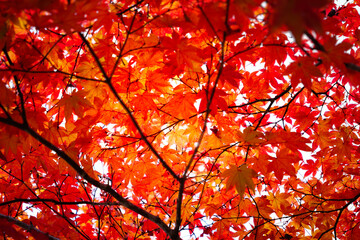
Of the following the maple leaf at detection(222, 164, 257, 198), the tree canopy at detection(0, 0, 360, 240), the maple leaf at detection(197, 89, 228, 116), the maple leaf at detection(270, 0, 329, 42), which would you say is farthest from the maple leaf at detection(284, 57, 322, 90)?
the maple leaf at detection(270, 0, 329, 42)

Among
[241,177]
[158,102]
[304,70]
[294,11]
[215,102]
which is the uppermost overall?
[158,102]

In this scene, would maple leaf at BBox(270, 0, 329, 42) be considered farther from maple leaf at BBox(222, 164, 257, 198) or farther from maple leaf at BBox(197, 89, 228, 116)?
maple leaf at BBox(197, 89, 228, 116)

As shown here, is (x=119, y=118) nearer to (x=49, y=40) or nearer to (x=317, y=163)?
(x=49, y=40)

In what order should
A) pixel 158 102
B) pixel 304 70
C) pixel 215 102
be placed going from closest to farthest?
pixel 304 70, pixel 215 102, pixel 158 102

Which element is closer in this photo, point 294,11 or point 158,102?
point 294,11

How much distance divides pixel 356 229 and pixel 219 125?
1673mm

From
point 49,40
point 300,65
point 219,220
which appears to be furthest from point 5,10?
point 219,220

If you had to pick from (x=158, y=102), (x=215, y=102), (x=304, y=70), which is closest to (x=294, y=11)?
(x=304, y=70)

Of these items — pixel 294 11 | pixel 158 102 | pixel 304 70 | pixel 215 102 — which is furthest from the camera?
pixel 158 102

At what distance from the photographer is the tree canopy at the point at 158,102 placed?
1.41 meters

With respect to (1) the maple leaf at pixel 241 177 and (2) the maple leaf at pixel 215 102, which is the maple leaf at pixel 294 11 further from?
(2) the maple leaf at pixel 215 102

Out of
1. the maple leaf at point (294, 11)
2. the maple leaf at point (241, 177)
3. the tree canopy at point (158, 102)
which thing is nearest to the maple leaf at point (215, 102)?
the tree canopy at point (158, 102)

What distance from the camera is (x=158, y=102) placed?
8.61ft

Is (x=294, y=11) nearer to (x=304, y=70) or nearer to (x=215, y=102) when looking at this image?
(x=304, y=70)
